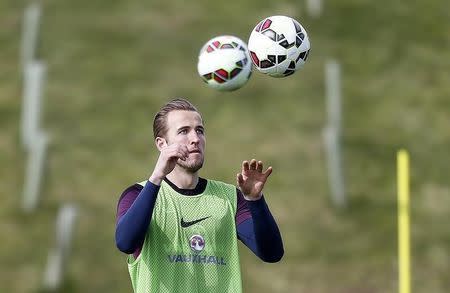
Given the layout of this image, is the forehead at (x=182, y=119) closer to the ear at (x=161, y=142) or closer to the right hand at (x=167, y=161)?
the ear at (x=161, y=142)

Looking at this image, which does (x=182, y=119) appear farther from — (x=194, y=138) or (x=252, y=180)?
(x=252, y=180)

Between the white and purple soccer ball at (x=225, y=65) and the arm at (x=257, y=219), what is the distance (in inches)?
83.5

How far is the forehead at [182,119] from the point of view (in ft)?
22.4

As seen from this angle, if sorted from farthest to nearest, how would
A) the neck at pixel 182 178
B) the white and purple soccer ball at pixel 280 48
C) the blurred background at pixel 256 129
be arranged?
the blurred background at pixel 256 129, the white and purple soccer ball at pixel 280 48, the neck at pixel 182 178

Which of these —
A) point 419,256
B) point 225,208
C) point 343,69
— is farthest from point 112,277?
point 225,208

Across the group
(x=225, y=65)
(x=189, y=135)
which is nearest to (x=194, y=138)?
(x=189, y=135)

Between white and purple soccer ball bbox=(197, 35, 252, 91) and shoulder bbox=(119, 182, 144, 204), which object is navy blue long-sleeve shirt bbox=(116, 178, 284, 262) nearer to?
shoulder bbox=(119, 182, 144, 204)

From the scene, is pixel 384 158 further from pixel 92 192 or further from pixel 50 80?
pixel 50 80

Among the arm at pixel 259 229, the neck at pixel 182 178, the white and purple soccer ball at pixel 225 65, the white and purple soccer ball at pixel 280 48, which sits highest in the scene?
the white and purple soccer ball at pixel 225 65

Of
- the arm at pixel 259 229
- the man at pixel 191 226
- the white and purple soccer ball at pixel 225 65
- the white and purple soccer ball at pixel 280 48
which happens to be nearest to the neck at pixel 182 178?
the man at pixel 191 226

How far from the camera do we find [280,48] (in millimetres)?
8031

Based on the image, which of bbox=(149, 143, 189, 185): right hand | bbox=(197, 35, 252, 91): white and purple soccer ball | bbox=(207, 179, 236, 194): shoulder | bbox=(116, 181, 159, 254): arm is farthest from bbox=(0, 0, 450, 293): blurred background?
bbox=(149, 143, 189, 185): right hand

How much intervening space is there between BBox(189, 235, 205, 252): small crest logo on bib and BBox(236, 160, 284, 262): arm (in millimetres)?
330

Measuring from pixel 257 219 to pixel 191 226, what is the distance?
45 cm
